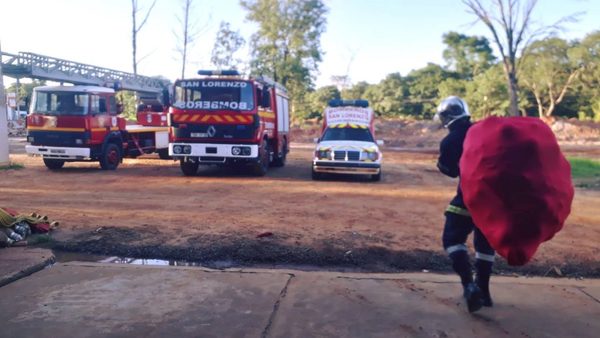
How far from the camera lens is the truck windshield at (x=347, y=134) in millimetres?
14430

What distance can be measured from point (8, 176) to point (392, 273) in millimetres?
12514

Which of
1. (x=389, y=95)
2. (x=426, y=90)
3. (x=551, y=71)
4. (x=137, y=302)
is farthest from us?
(x=389, y=95)

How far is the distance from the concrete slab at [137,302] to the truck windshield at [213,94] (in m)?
8.40

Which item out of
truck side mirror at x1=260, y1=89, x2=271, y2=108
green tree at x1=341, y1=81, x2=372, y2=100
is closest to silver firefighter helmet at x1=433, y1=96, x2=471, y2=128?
truck side mirror at x1=260, y1=89, x2=271, y2=108

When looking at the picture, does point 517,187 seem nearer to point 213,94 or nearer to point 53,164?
point 213,94

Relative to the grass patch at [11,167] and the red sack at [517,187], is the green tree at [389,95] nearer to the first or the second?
the grass patch at [11,167]

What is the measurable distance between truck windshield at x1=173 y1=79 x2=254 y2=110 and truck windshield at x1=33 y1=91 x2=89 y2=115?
320cm

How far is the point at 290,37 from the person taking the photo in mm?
37062

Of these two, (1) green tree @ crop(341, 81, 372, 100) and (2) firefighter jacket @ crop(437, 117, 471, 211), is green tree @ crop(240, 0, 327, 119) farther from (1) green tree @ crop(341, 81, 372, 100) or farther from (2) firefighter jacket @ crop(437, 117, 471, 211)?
(2) firefighter jacket @ crop(437, 117, 471, 211)

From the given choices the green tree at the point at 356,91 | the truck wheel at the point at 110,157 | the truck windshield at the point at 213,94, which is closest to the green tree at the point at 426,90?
the green tree at the point at 356,91

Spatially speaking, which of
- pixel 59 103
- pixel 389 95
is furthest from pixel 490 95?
pixel 59 103

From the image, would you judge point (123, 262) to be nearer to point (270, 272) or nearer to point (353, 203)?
point (270, 272)

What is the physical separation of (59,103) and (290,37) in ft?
80.5

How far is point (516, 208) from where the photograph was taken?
366 cm
